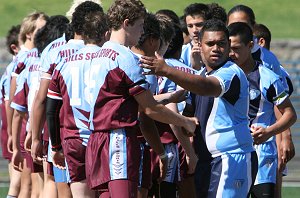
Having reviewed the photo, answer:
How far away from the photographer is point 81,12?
26.1 feet

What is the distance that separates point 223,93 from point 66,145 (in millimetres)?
1574

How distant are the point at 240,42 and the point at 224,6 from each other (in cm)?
2467

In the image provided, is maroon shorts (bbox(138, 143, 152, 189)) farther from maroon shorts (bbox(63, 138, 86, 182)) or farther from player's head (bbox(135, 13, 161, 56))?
player's head (bbox(135, 13, 161, 56))

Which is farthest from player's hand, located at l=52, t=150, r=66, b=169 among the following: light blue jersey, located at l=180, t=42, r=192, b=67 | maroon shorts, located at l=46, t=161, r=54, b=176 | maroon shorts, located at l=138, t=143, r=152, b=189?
light blue jersey, located at l=180, t=42, r=192, b=67

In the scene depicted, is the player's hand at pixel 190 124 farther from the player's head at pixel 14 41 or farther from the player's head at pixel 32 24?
the player's head at pixel 14 41

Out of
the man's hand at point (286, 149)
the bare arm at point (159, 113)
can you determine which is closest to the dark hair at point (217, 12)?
the man's hand at point (286, 149)

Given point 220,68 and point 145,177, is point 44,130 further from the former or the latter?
point 220,68

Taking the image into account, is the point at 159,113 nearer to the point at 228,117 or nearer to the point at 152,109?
the point at 152,109

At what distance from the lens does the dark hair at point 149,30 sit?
7672 millimetres

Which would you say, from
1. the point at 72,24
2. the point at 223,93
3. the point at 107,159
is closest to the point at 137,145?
the point at 107,159

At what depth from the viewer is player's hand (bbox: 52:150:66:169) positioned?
832 centimetres

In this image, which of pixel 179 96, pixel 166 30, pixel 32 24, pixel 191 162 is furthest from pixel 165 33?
pixel 32 24

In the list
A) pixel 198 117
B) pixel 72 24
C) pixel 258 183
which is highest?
pixel 72 24

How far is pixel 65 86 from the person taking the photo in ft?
26.2
